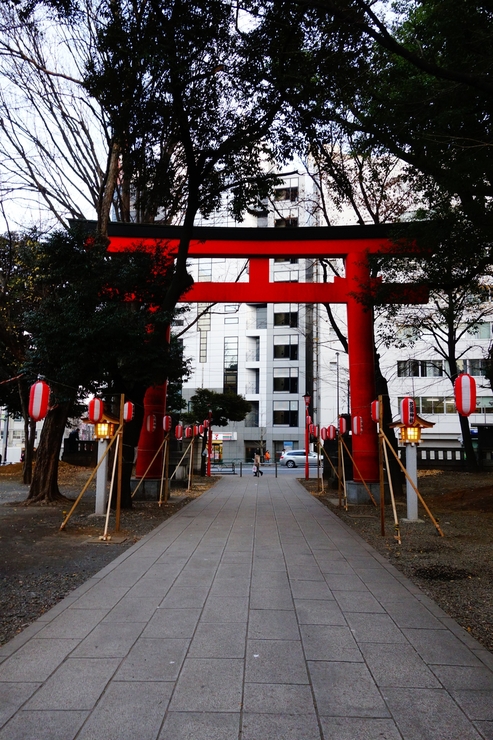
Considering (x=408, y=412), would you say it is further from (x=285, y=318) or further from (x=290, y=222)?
(x=285, y=318)

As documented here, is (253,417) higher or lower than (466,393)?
higher

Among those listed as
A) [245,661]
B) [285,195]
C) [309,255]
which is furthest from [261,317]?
[245,661]

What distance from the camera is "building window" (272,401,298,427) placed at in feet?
145

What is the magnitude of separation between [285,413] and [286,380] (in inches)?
108

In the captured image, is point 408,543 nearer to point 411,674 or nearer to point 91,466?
point 411,674

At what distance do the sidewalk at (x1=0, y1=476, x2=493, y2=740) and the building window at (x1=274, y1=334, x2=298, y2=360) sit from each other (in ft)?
125

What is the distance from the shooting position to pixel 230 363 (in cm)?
4600

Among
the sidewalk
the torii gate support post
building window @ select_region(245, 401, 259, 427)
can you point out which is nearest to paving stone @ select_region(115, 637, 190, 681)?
the sidewalk

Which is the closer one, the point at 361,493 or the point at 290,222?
the point at 361,493

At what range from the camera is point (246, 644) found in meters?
4.04

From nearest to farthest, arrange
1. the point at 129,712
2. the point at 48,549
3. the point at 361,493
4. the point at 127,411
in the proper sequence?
the point at 129,712, the point at 48,549, the point at 127,411, the point at 361,493

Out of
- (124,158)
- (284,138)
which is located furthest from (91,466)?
(284,138)

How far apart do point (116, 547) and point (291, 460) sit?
30748mm

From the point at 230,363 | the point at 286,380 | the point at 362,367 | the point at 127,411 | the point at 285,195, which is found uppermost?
the point at 285,195
